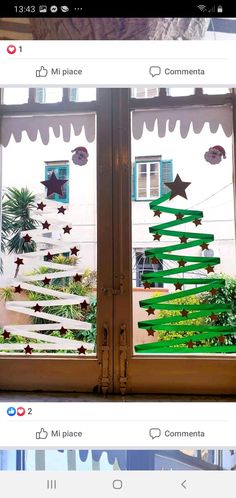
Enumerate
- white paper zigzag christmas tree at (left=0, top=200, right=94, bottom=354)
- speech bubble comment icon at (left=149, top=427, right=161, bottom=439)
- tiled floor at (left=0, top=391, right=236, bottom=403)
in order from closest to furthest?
1. speech bubble comment icon at (left=149, top=427, right=161, bottom=439)
2. tiled floor at (left=0, top=391, right=236, bottom=403)
3. white paper zigzag christmas tree at (left=0, top=200, right=94, bottom=354)

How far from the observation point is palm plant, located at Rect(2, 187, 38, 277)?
Answer: 110 centimetres

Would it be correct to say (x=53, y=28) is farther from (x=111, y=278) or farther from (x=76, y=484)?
(x=76, y=484)

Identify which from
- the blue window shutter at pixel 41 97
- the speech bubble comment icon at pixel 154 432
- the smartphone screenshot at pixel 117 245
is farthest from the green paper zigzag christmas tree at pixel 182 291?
the blue window shutter at pixel 41 97

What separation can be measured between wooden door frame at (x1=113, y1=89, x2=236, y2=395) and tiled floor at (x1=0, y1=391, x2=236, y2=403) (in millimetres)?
31

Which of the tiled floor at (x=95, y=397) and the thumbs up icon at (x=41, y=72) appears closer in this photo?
the thumbs up icon at (x=41, y=72)

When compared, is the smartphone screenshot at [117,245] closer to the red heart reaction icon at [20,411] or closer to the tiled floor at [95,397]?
the tiled floor at [95,397]

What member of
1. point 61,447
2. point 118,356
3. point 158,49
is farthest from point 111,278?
point 158,49

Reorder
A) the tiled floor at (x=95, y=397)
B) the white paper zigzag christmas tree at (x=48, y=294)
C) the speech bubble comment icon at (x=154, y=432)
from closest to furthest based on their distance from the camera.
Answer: the speech bubble comment icon at (x=154, y=432), the tiled floor at (x=95, y=397), the white paper zigzag christmas tree at (x=48, y=294)

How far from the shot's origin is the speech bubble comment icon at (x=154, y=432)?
615 millimetres

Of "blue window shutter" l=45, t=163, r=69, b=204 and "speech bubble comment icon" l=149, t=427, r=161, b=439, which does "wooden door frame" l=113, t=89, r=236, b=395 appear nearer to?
"blue window shutter" l=45, t=163, r=69, b=204

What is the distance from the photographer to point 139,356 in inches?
41.4

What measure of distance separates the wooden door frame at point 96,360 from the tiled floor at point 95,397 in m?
0.04

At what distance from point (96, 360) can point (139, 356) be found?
15 centimetres

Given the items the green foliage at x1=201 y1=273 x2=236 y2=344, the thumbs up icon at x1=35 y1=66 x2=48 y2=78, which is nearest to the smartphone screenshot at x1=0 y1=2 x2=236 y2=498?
the green foliage at x1=201 y1=273 x2=236 y2=344
